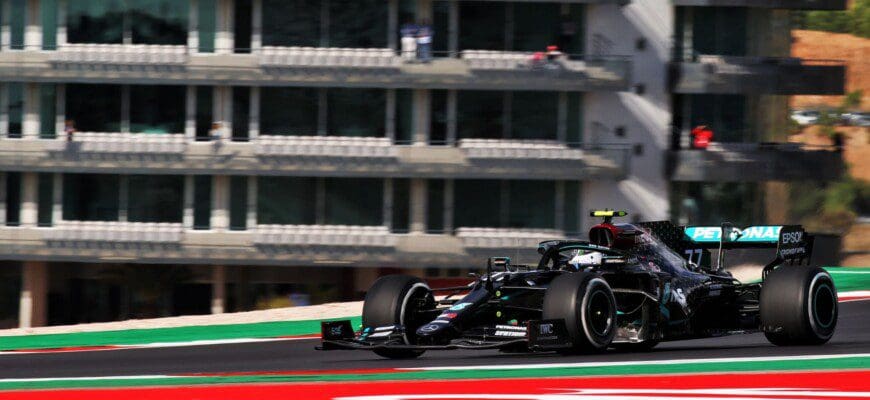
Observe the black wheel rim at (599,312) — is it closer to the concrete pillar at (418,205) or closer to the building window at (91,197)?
the concrete pillar at (418,205)

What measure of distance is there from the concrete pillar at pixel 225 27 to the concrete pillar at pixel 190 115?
1.54 m

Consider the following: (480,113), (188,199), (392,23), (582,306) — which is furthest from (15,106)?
(582,306)

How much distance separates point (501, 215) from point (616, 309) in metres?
28.6

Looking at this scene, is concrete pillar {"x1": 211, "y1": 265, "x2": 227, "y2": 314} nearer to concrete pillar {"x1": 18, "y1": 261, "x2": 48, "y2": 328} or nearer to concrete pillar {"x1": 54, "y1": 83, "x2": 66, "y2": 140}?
concrete pillar {"x1": 18, "y1": 261, "x2": 48, "y2": 328}

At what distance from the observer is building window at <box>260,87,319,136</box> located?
45.7m

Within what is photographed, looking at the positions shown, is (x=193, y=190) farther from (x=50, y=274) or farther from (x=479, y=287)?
(x=479, y=287)

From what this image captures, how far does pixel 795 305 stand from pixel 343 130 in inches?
1150

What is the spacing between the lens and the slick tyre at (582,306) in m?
15.9

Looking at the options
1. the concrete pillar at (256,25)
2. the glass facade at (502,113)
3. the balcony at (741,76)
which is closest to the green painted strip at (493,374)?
the glass facade at (502,113)

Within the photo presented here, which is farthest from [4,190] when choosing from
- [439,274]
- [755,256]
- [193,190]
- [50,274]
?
[755,256]

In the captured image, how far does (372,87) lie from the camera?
149 ft

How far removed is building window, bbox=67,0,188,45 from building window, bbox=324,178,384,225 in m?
6.38

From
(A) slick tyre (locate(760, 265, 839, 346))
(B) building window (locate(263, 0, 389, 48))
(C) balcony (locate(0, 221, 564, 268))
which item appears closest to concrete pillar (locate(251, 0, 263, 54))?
(B) building window (locate(263, 0, 389, 48))

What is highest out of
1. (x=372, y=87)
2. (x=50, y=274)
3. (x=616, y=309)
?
(x=372, y=87)
